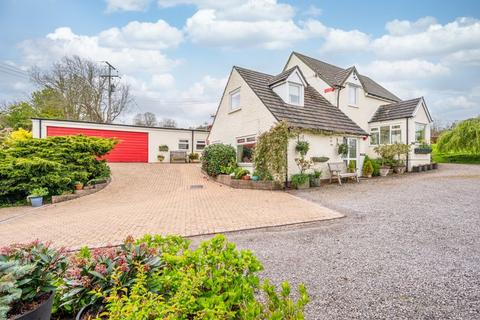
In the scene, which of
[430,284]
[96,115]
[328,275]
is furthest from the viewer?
[96,115]

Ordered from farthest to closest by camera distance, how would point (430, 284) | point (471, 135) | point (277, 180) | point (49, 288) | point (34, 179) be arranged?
point (471, 135), point (277, 180), point (34, 179), point (430, 284), point (49, 288)

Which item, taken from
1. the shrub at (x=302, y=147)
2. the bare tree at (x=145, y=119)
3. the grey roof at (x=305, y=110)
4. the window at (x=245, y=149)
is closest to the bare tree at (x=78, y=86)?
the bare tree at (x=145, y=119)

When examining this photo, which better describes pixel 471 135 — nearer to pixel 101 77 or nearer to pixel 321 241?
pixel 321 241

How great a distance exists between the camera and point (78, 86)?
85.7 ft

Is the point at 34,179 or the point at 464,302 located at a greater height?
the point at 34,179

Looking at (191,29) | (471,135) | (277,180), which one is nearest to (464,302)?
(277,180)

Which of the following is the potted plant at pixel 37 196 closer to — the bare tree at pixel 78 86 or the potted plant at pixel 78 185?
the potted plant at pixel 78 185

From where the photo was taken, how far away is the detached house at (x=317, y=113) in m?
12.5

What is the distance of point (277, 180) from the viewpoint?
11031mm

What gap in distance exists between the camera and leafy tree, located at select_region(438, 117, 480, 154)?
18156mm

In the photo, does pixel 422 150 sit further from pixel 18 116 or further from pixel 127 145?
pixel 18 116

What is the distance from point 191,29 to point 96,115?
759 inches

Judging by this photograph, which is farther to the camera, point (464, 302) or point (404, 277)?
point (404, 277)

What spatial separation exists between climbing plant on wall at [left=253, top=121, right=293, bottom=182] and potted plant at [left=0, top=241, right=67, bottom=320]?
964cm
